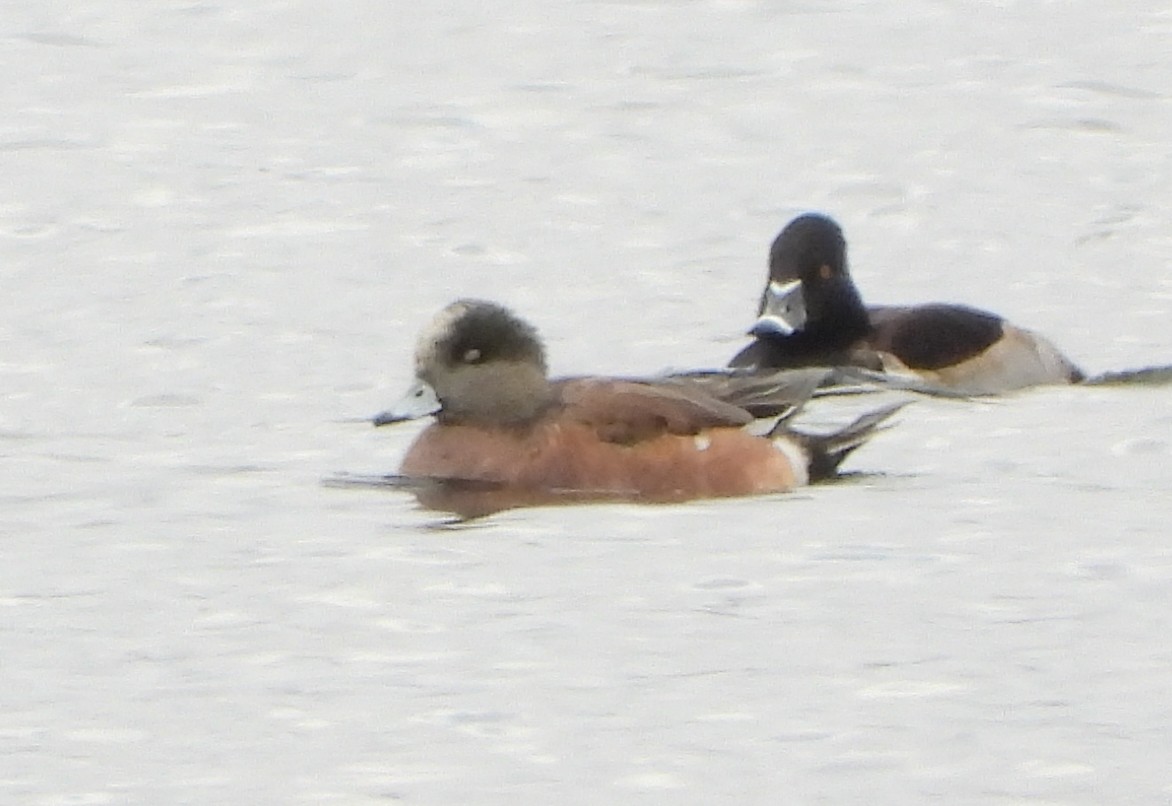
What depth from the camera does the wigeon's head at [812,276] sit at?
1430 centimetres

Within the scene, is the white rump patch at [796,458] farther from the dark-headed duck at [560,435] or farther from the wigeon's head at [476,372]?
the wigeon's head at [476,372]

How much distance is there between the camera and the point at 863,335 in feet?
47.4

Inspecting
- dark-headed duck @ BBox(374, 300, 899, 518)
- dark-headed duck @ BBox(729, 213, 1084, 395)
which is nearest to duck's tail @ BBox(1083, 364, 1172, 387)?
dark-headed duck @ BBox(729, 213, 1084, 395)

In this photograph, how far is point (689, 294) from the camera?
1596cm

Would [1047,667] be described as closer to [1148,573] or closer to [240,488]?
[1148,573]

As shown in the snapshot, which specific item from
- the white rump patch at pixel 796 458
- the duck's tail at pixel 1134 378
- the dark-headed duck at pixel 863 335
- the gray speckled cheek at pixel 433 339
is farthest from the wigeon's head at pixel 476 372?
the duck's tail at pixel 1134 378

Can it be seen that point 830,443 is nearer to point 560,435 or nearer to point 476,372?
point 560,435

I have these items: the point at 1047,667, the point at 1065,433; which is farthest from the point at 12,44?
the point at 1047,667

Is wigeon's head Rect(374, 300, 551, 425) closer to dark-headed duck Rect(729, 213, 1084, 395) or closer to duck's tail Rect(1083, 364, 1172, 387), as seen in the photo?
dark-headed duck Rect(729, 213, 1084, 395)

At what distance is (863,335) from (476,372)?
3.33 m

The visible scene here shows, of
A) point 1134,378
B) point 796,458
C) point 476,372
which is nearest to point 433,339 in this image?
point 476,372

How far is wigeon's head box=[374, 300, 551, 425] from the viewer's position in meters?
11.5

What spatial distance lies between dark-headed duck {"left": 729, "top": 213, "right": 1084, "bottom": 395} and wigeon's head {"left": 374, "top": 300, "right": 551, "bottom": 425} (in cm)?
249

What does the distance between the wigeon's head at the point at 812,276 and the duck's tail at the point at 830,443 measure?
247 centimetres
